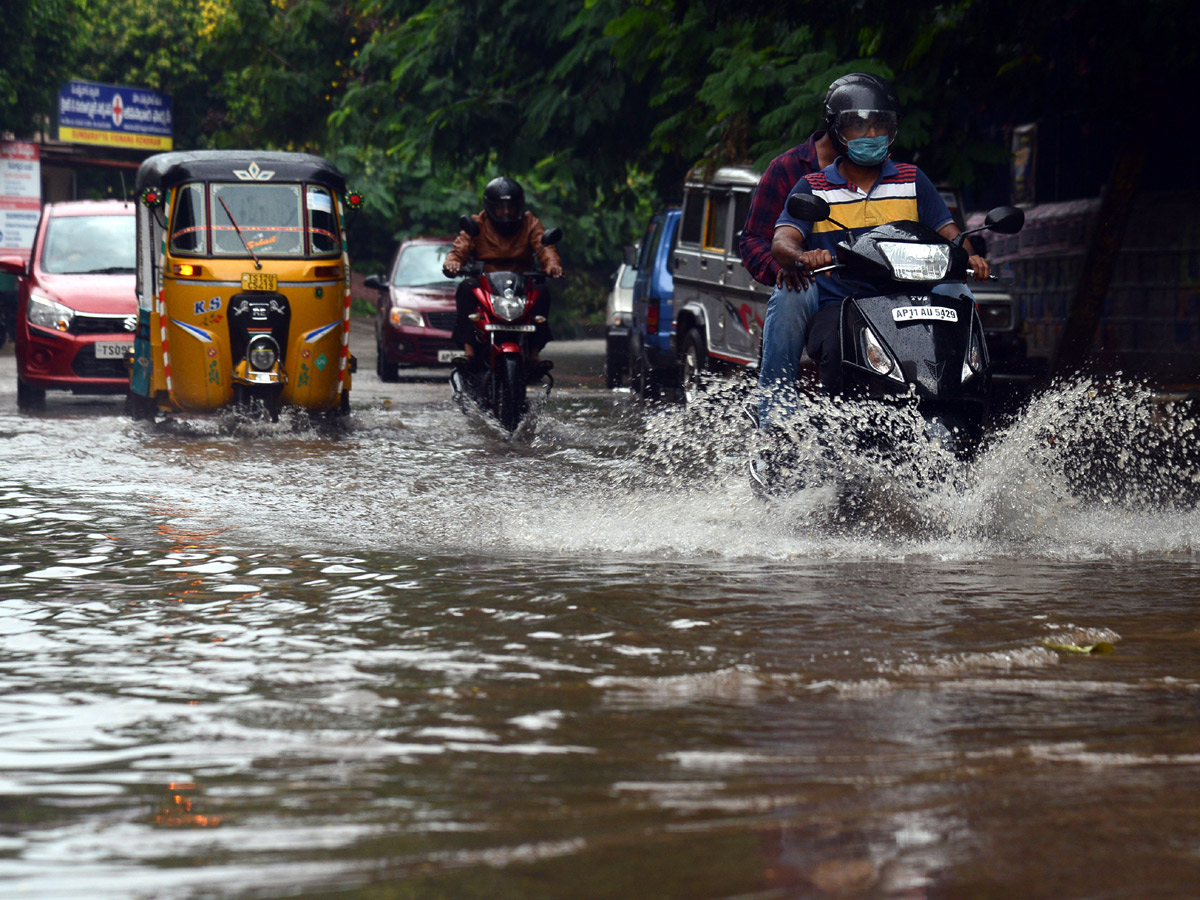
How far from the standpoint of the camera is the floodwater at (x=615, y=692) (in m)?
3.00

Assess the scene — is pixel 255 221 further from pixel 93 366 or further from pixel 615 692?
pixel 615 692

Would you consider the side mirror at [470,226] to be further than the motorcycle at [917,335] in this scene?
Yes

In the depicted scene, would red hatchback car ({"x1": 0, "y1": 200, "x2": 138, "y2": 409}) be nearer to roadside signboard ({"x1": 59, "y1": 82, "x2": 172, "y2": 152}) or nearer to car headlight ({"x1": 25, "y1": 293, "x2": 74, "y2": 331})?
car headlight ({"x1": 25, "y1": 293, "x2": 74, "y2": 331})

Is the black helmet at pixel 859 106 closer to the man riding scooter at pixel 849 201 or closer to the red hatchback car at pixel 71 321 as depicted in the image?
the man riding scooter at pixel 849 201

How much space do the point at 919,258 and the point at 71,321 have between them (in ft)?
32.8

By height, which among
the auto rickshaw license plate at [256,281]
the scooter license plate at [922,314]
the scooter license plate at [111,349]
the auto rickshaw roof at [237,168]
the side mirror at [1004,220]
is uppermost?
the auto rickshaw roof at [237,168]

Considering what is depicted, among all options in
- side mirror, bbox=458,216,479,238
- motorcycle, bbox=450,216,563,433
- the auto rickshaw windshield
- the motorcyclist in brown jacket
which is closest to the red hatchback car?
the auto rickshaw windshield

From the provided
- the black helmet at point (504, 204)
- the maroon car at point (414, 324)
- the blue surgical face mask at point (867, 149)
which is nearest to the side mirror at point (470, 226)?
the black helmet at point (504, 204)

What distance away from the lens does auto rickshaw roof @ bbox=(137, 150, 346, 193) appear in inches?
513

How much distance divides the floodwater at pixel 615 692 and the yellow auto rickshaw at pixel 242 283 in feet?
14.5

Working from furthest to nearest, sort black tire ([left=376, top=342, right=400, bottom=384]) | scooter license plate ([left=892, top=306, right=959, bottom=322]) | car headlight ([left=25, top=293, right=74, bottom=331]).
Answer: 1. black tire ([left=376, top=342, right=400, bottom=384])
2. car headlight ([left=25, top=293, right=74, bottom=331])
3. scooter license plate ([left=892, top=306, right=959, bottom=322])

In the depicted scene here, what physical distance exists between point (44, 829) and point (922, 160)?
1346 centimetres

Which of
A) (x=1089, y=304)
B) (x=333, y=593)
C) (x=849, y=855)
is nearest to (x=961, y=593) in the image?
(x=333, y=593)

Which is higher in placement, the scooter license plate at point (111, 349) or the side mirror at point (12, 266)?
the side mirror at point (12, 266)
